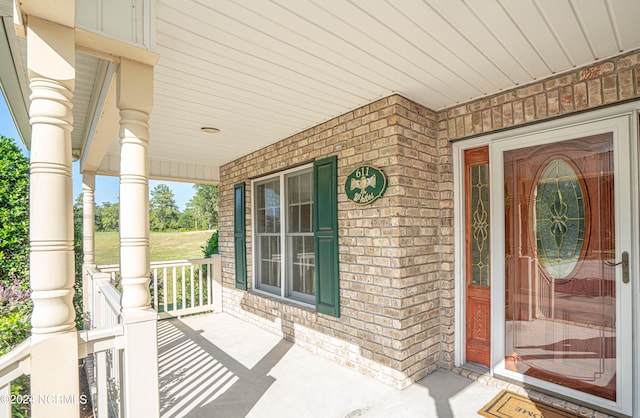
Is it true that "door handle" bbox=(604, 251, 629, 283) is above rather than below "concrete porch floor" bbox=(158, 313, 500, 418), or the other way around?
above

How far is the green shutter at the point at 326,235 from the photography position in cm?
336

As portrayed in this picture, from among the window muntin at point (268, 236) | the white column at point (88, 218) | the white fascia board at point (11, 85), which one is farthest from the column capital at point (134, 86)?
the white column at point (88, 218)

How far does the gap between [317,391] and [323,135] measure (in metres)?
2.52

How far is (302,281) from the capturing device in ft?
13.7

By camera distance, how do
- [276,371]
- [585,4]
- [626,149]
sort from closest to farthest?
[585,4] → [626,149] → [276,371]

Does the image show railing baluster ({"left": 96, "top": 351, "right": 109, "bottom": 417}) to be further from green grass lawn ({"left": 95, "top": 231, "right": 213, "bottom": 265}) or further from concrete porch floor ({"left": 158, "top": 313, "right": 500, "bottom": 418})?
green grass lawn ({"left": 95, "top": 231, "right": 213, "bottom": 265})

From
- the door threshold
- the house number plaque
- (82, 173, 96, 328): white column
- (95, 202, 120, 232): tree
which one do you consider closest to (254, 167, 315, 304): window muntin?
the house number plaque

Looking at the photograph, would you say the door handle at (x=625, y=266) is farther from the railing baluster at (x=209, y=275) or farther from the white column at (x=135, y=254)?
the railing baluster at (x=209, y=275)

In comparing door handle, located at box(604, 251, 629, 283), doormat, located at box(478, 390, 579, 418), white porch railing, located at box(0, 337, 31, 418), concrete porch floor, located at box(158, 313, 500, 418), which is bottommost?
concrete porch floor, located at box(158, 313, 500, 418)

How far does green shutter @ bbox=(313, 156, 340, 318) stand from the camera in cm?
336

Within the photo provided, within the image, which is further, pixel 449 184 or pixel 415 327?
pixel 449 184

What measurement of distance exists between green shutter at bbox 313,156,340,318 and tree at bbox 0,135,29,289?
478cm

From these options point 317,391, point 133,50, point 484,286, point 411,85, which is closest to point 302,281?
point 317,391

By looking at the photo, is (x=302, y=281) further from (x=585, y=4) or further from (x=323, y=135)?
(x=585, y=4)
